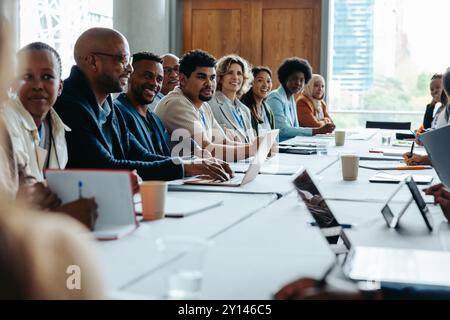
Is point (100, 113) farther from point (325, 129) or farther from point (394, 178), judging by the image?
point (325, 129)

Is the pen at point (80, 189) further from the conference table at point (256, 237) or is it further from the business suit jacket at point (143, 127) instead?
the business suit jacket at point (143, 127)

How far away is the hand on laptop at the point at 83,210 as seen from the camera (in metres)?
1.56

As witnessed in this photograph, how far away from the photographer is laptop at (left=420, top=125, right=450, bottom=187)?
80.3 inches

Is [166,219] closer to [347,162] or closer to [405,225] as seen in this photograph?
[405,225]

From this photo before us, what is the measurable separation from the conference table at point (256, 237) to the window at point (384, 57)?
5578 mm

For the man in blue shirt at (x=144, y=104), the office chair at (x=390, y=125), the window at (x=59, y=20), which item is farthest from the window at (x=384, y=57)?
the man in blue shirt at (x=144, y=104)

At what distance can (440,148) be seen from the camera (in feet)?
6.85

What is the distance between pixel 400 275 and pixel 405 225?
1.86 ft

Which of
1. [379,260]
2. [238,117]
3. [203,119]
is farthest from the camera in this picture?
[238,117]

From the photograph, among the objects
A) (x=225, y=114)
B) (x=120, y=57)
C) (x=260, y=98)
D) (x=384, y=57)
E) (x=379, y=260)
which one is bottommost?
(x=379, y=260)

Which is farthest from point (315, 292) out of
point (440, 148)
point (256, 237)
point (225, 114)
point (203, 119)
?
point (225, 114)

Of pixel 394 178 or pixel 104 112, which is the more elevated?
pixel 104 112

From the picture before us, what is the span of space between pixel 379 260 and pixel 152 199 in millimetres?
687
